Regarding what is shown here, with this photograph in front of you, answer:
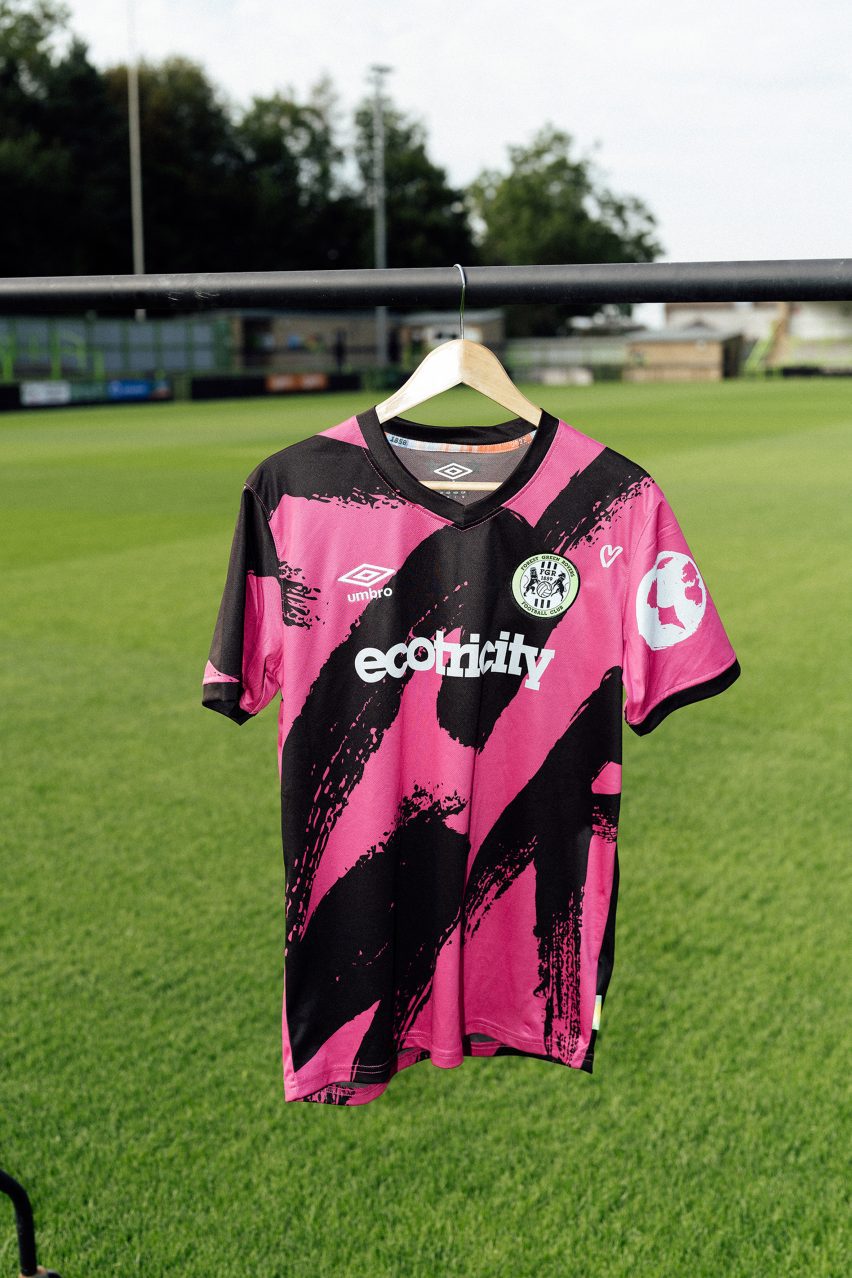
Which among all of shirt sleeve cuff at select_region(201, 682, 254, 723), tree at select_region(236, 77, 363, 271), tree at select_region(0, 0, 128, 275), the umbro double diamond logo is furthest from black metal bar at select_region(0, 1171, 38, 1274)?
tree at select_region(236, 77, 363, 271)

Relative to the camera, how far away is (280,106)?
59.1 metres

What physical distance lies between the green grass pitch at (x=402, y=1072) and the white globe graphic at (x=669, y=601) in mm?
1301

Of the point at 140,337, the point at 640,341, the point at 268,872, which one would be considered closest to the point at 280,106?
the point at 640,341

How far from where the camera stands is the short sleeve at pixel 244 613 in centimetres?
160

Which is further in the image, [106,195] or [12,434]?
[106,195]

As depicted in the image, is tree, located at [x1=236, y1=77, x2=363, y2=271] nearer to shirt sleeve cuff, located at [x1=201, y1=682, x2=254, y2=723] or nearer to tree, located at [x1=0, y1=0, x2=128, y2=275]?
tree, located at [x1=0, y1=0, x2=128, y2=275]

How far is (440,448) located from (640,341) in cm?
5910

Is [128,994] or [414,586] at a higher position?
[414,586]

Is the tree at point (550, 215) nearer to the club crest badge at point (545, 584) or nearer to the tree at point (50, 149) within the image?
the tree at point (50, 149)

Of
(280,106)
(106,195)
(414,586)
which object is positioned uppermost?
(280,106)

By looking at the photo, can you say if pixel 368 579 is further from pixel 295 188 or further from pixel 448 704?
pixel 295 188

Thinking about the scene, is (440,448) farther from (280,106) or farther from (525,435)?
(280,106)

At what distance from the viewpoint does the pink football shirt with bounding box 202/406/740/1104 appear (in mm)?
1600

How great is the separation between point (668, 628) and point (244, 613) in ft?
2.00
